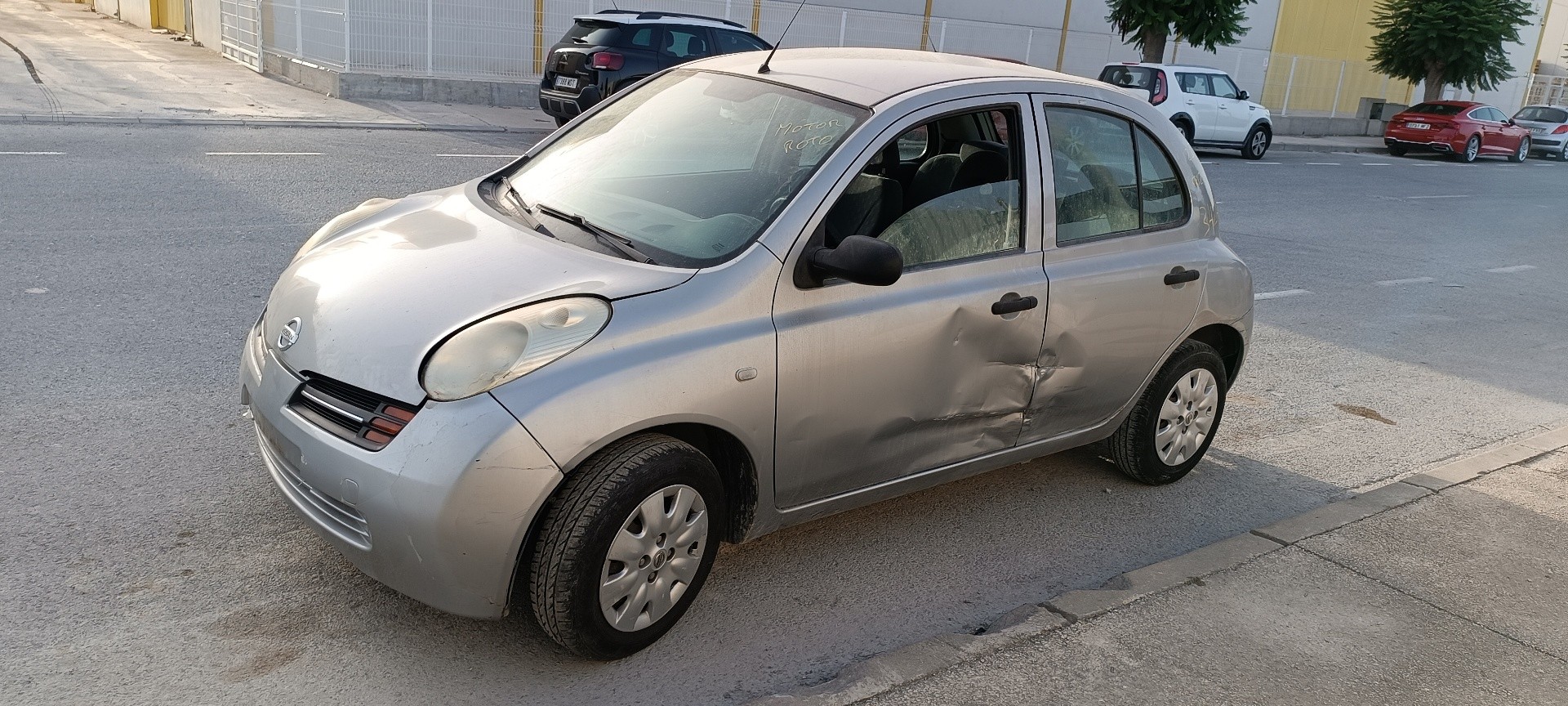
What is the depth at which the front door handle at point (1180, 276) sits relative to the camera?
4695mm

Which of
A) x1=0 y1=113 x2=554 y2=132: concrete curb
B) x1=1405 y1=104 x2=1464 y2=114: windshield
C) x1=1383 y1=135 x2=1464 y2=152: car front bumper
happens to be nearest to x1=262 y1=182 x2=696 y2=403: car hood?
x1=0 y1=113 x2=554 y2=132: concrete curb

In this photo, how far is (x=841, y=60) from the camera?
4.46 m

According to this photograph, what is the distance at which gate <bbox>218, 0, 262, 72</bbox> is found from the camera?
20625 millimetres

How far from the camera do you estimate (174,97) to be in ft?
52.7

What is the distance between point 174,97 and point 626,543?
15417mm

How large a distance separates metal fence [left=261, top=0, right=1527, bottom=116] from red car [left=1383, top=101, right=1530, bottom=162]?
227 inches

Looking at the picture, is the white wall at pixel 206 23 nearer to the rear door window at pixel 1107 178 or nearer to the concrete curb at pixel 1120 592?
the rear door window at pixel 1107 178

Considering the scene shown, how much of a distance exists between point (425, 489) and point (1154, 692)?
2.06m

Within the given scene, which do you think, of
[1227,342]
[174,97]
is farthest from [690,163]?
[174,97]

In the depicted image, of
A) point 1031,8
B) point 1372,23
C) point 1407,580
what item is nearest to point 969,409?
point 1407,580

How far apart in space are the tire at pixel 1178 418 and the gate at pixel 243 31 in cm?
1925

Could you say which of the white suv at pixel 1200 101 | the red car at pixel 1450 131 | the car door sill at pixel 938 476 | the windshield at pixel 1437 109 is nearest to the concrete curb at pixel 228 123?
the white suv at pixel 1200 101

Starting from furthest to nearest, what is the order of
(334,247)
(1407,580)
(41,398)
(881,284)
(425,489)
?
1. (41,398)
2. (1407,580)
3. (334,247)
4. (881,284)
5. (425,489)

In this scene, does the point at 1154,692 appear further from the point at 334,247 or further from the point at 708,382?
the point at 334,247
